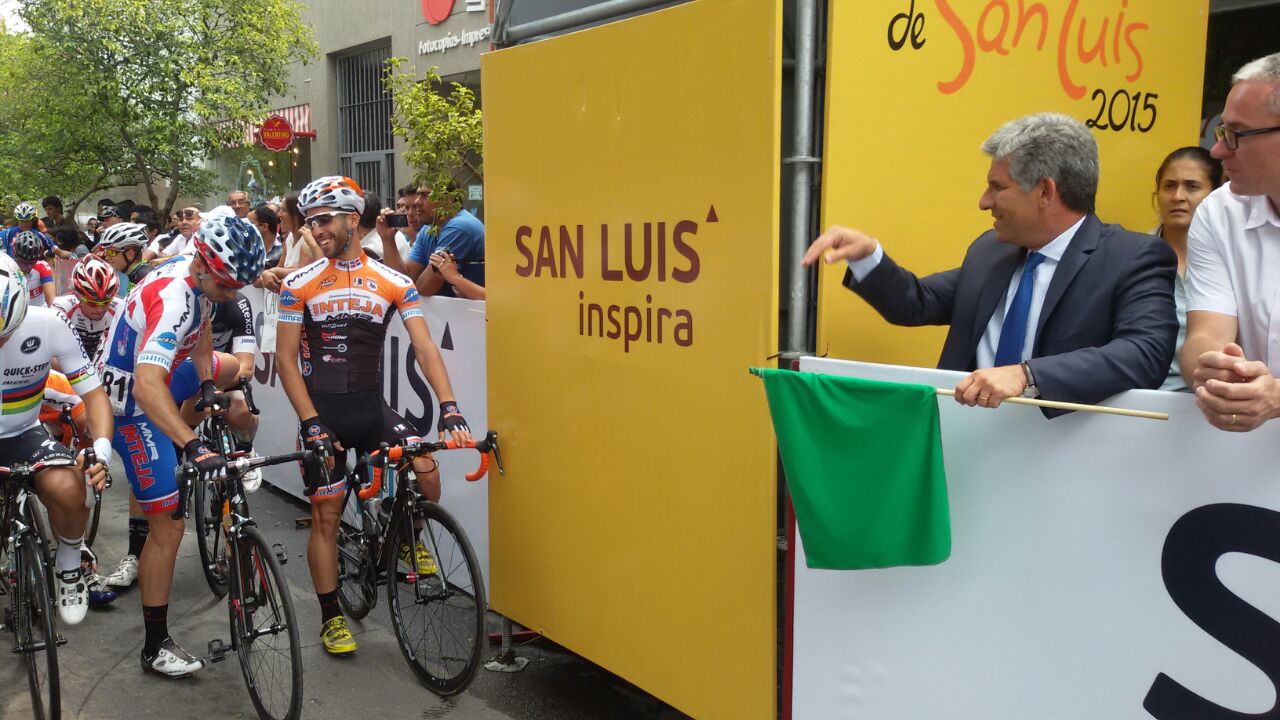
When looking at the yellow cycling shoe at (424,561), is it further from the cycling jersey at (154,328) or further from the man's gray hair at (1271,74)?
the man's gray hair at (1271,74)

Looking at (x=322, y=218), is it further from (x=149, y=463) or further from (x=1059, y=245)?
(x=1059, y=245)

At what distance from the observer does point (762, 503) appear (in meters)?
3.31

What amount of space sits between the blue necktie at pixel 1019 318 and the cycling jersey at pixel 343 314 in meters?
3.04

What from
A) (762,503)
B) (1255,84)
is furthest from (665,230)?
(1255,84)

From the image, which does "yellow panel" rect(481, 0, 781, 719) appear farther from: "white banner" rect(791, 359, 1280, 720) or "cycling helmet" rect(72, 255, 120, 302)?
"cycling helmet" rect(72, 255, 120, 302)

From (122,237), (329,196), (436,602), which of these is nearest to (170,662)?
(436,602)

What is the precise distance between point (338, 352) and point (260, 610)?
1270 millimetres

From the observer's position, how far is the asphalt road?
4.58 metres

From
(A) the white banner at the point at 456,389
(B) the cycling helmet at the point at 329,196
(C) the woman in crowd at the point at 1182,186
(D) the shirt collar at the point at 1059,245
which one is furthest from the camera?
(A) the white banner at the point at 456,389

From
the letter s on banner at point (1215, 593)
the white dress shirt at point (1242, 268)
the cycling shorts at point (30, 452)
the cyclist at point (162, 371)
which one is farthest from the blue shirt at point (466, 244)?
the letter s on banner at point (1215, 593)

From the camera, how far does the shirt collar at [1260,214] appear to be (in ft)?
7.98

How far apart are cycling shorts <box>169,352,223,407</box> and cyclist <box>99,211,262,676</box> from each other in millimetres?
453

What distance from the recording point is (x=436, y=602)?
487cm

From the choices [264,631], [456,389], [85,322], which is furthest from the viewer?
[85,322]
